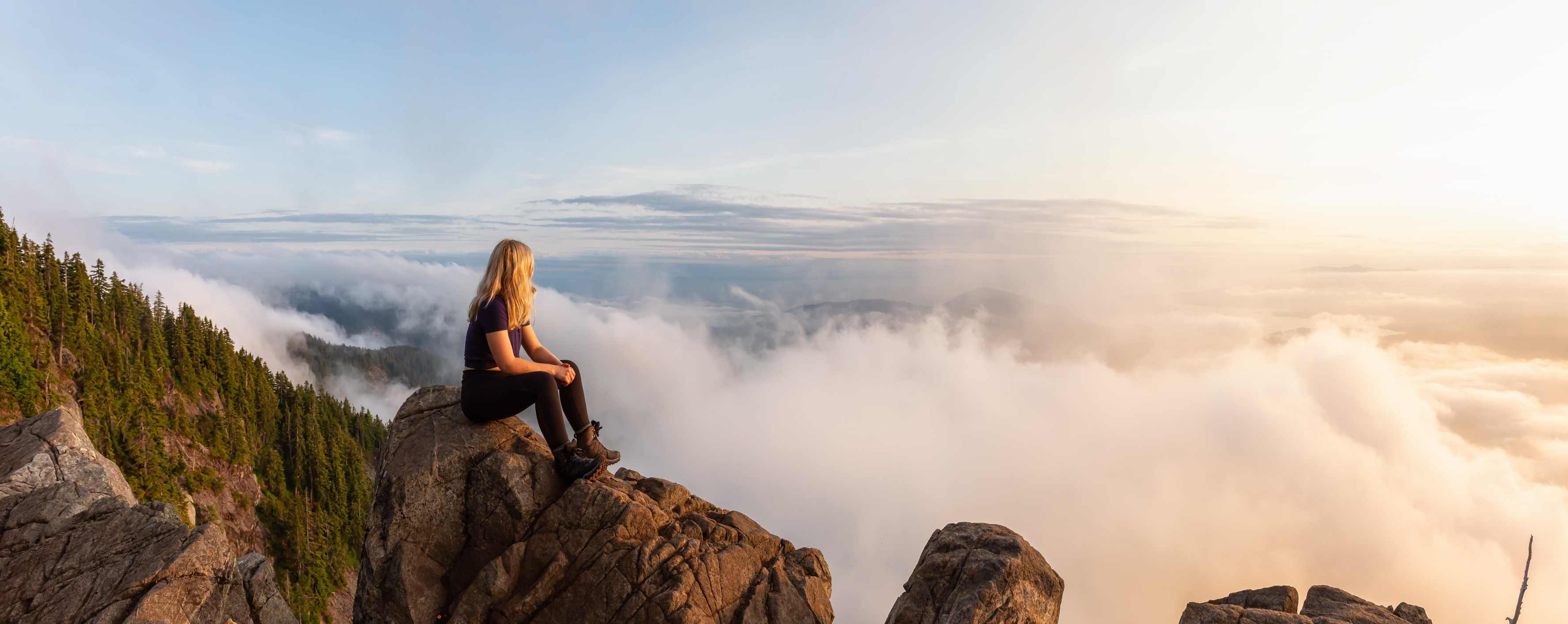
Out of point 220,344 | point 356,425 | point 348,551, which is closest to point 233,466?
point 348,551

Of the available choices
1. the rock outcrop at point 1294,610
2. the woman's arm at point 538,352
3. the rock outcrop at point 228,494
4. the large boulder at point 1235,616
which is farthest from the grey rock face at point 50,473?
the rock outcrop at point 228,494

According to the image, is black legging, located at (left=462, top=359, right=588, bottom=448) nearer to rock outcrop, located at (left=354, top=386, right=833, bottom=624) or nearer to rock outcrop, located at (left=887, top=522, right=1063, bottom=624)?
rock outcrop, located at (left=354, top=386, right=833, bottom=624)

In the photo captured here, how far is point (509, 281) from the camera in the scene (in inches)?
447

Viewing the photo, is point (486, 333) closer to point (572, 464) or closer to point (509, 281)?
point (509, 281)

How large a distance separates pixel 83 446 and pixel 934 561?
947 inches

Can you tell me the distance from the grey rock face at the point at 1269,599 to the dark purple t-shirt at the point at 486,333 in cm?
1460

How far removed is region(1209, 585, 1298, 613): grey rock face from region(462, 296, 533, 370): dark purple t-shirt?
1460 centimetres

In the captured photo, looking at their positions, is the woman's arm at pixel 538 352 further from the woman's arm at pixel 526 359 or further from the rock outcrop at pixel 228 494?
the rock outcrop at pixel 228 494

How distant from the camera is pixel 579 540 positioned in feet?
38.4

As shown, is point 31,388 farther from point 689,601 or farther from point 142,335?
point 142,335

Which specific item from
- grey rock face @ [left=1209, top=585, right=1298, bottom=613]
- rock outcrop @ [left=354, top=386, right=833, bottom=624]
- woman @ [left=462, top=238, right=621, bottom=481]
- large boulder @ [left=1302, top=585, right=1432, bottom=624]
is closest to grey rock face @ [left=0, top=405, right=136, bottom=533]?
rock outcrop @ [left=354, top=386, right=833, bottom=624]

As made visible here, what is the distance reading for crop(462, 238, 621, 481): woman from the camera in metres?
11.3

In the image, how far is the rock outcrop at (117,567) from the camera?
10.4 m

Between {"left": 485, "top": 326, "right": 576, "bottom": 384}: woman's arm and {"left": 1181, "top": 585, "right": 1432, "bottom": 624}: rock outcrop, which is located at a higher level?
{"left": 485, "top": 326, "right": 576, "bottom": 384}: woman's arm
